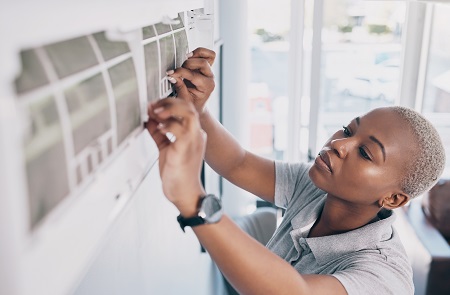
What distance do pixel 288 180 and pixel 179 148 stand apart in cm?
75

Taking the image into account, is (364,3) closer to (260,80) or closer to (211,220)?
(260,80)

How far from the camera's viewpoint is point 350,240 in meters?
1.04

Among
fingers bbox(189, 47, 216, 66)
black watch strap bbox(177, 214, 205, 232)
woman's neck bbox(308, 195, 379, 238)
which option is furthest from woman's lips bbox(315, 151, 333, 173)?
black watch strap bbox(177, 214, 205, 232)

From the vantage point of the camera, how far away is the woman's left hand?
583 millimetres

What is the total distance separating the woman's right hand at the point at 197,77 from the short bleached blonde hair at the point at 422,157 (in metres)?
0.42

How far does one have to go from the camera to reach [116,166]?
1.60 ft

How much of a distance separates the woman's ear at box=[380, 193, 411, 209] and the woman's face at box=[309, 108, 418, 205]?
0.01m

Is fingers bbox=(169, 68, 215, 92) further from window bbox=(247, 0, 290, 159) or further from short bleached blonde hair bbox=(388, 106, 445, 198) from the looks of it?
window bbox=(247, 0, 290, 159)

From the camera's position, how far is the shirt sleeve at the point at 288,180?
128 cm

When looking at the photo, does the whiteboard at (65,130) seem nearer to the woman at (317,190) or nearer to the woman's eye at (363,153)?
the woman at (317,190)

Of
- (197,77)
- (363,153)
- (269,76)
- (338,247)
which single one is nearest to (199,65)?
(197,77)

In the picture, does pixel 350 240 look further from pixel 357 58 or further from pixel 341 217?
pixel 357 58

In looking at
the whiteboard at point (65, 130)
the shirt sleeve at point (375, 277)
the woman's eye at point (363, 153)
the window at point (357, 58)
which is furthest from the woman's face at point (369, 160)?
the window at point (357, 58)

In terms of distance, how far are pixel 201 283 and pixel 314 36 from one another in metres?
1.50
